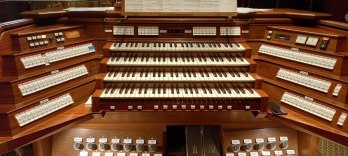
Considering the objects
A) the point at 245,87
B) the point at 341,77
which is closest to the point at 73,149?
the point at 245,87

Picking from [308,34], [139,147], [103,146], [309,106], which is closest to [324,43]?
[308,34]

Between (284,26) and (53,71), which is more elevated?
(284,26)

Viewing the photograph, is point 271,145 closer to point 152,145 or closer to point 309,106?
point 309,106

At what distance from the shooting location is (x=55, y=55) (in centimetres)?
217

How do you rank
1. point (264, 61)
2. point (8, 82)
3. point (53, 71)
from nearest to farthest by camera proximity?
point (8, 82) < point (53, 71) < point (264, 61)

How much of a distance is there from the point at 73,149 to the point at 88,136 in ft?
0.62

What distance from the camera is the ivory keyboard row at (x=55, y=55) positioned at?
199 centimetres

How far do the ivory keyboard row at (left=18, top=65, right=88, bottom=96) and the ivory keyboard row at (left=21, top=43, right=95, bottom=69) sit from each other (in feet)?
0.35

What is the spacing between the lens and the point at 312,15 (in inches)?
93.7

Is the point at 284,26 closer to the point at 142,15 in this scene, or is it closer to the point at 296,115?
the point at 296,115

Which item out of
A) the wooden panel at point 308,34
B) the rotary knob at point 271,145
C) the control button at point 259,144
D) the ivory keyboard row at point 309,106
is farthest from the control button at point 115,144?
the wooden panel at point 308,34

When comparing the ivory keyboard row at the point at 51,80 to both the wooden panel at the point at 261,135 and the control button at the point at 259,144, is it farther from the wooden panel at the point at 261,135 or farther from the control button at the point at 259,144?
the control button at the point at 259,144

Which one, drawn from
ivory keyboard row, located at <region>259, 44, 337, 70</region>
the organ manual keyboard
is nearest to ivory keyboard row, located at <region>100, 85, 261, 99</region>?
the organ manual keyboard

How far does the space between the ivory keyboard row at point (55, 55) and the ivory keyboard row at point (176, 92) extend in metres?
0.44
